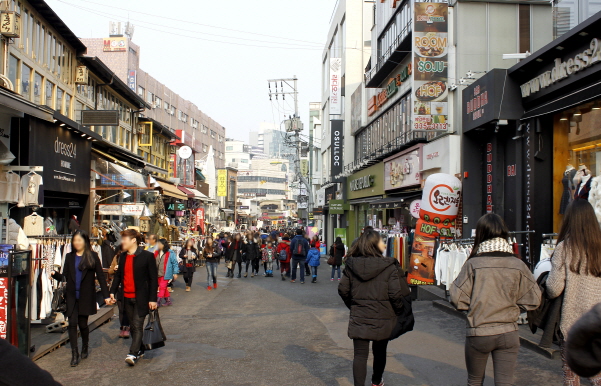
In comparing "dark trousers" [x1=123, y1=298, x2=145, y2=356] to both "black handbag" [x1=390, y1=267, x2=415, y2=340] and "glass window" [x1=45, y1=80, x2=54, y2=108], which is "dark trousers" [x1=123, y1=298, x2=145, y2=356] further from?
"glass window" [x1=45, y1=80, x2=54, y2=108]

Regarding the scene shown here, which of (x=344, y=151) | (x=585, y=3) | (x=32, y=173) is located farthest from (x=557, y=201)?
(x=344, y=151)

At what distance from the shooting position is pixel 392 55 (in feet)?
70.9

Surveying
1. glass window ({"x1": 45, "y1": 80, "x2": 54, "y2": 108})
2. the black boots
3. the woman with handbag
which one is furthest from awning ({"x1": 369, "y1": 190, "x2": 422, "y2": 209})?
the black boots

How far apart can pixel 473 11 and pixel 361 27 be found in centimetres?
2265

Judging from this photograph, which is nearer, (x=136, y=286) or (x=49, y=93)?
(x=136, y=286)

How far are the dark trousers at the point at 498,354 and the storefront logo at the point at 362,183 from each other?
2472cm

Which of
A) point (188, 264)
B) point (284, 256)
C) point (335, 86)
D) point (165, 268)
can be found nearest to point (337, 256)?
point (284, 256)

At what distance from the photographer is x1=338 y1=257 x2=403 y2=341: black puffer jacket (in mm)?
5402

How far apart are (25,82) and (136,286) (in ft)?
34.4

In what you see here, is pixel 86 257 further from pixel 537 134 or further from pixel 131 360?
pixel 537 134

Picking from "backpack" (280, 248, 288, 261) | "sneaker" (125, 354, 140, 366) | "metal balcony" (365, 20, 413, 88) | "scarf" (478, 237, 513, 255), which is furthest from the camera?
"backpack" (280, 248, 288, 261)

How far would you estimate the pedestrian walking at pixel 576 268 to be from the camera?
4270 millimetres

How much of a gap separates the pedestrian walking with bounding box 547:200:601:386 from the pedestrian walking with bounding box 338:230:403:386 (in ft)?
4.91

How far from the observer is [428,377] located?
6.55m
